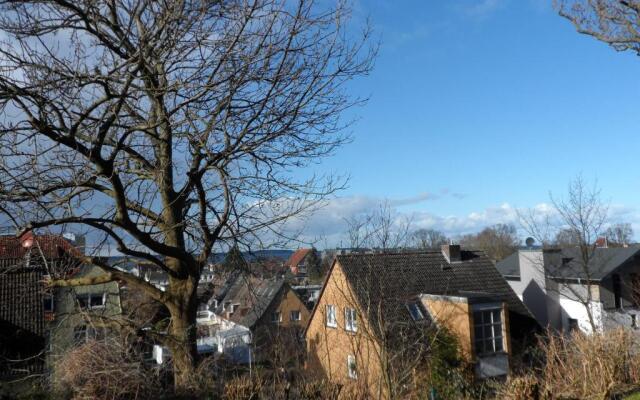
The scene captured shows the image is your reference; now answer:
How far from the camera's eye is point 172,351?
19.1 ft

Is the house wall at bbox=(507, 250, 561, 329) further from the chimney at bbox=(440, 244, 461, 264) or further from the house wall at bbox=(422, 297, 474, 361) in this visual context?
the house wall at bbox=(422, 297, 474, 361)

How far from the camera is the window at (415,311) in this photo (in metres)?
19.4

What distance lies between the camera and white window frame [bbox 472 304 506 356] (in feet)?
61.8

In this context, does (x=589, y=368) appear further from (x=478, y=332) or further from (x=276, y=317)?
(x=276, y=317)

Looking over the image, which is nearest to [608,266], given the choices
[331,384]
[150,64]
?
[331,384]

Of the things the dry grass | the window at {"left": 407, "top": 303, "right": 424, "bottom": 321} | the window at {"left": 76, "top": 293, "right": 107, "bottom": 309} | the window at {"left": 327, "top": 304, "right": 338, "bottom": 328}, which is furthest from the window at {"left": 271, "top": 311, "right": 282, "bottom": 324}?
the dry grass

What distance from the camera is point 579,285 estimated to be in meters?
27.3

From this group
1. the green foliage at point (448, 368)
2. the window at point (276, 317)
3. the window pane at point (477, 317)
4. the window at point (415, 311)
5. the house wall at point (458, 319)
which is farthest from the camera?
the window at point (276, 317)

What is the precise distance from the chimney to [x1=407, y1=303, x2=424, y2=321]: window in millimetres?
4473

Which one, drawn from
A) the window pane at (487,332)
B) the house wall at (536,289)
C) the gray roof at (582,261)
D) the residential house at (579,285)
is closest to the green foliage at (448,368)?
the window pane at (487,332)

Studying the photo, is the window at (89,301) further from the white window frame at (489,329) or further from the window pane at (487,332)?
the window pane at (487,332)

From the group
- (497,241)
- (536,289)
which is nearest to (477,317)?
(536,289)

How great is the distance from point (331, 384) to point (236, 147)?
2908 millimetres

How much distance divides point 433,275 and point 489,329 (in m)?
3.91
